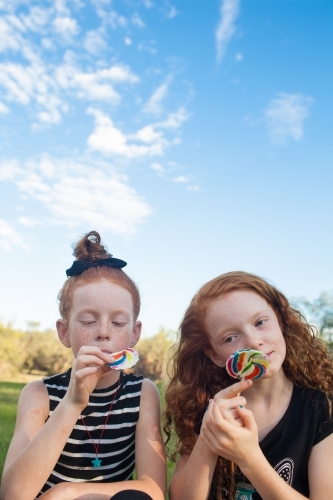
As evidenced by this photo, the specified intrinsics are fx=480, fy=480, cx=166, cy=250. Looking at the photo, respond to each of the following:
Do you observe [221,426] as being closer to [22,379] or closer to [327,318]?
[22,379]

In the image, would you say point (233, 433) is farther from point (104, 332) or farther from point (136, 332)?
point (136, 332)

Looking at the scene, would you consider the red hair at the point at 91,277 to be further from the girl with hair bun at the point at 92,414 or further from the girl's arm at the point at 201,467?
the girl's arm at the point at 201,467

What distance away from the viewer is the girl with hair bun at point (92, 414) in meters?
2.53

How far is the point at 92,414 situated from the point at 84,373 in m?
0.64

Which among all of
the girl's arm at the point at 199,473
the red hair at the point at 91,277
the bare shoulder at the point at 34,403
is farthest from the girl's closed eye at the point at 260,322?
the bare shoulder at the point at 34,403

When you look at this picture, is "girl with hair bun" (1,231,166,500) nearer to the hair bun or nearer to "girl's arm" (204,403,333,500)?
the hair bun

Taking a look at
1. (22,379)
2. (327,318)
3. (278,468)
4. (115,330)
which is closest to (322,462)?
(278,468)

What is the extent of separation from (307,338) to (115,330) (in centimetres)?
132

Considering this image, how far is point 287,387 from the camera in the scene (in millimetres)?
3082

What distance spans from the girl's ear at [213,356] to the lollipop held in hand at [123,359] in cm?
59

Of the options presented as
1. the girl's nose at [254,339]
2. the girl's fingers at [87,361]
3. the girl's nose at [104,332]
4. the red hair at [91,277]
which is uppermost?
the red hair at [91,277]

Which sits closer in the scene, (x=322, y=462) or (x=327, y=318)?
(x=322, y=462)

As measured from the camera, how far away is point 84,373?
2.56 m

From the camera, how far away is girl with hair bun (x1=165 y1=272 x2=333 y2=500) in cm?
244
